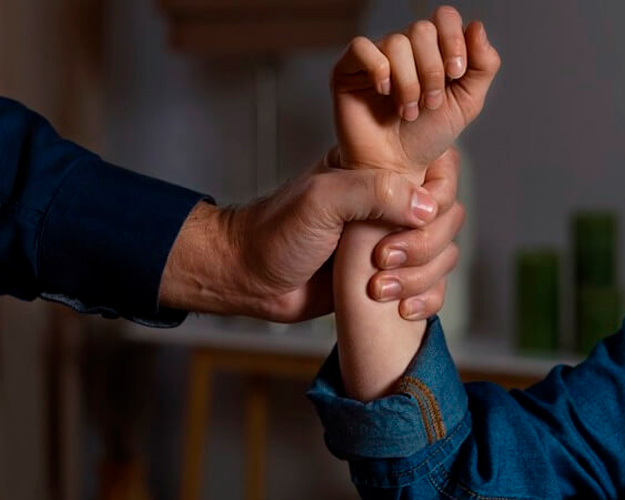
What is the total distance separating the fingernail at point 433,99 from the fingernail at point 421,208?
0.09 meters

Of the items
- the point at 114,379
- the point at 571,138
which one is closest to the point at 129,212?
the point at 571,138

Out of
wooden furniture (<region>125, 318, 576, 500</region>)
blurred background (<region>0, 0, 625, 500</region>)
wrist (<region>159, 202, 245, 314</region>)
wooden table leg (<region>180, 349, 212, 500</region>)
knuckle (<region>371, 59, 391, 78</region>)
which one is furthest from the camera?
wooden table leg (<region>180, 349, 212, 500</region>)

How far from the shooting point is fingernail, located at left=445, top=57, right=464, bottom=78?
859mm

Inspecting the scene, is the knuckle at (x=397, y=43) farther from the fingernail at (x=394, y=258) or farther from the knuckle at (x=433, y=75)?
the fingernail at (x=394, y=258)

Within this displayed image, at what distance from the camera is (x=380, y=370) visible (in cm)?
94

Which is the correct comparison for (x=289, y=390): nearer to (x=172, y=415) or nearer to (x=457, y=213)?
(x=172, y=415)

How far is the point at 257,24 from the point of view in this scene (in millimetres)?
2182

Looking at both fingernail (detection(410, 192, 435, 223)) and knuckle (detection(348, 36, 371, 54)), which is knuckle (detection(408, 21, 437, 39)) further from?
fingernail (detection(410, 192, 435, 223))

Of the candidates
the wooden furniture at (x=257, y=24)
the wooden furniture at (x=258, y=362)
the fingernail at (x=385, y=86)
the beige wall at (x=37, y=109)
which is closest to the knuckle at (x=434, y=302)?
the fingernail at (x=385, y=86)

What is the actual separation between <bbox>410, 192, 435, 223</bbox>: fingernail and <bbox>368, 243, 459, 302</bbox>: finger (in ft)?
0.16

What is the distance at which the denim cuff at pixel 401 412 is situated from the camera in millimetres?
899

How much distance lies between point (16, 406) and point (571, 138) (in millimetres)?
1203

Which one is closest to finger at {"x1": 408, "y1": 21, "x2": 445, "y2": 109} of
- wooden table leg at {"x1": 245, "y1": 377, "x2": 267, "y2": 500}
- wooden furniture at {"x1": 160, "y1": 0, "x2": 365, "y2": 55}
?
wooden furniture at {"x1": 160, "y1": 0, "x2": 365, "y2": 55}

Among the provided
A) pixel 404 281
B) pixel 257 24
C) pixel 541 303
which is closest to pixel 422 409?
pixel 404 281
